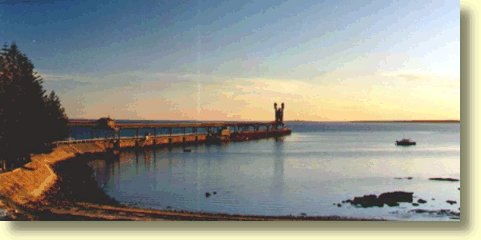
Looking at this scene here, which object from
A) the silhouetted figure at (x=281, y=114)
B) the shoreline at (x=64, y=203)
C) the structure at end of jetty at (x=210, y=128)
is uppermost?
the silhouetted figure at (x=281, y=114)

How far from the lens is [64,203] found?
5.84 metres

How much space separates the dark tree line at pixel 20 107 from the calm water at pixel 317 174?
891mm

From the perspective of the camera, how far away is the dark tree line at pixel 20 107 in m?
5.88

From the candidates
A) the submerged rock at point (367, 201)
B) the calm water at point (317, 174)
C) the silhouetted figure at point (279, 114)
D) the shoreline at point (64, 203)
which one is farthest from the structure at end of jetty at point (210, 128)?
Result: the submerged rock at point (367, 201)

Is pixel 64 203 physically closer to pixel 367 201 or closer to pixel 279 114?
pixel 279 114

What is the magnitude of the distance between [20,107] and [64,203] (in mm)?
987

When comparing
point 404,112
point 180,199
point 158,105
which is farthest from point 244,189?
point 404,112

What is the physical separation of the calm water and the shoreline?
15cm

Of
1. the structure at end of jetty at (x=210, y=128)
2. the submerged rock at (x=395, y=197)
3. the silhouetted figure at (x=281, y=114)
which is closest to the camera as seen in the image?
the submerged rock at (x=395, y=197)

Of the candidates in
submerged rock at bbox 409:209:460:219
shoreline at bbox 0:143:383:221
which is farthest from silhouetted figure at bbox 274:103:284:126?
submerged rock at bbox 409:209:460:219

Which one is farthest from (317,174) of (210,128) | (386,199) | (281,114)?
(210,128)

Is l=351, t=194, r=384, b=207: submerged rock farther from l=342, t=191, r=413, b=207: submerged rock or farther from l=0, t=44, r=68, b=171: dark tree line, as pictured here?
l=0, t=44, r=68, b=171: dark tree line

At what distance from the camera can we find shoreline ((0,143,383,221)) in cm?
541

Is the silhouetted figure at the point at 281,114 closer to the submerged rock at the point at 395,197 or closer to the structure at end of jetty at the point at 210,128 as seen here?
the structure at end of jetty at the point at 210,128
